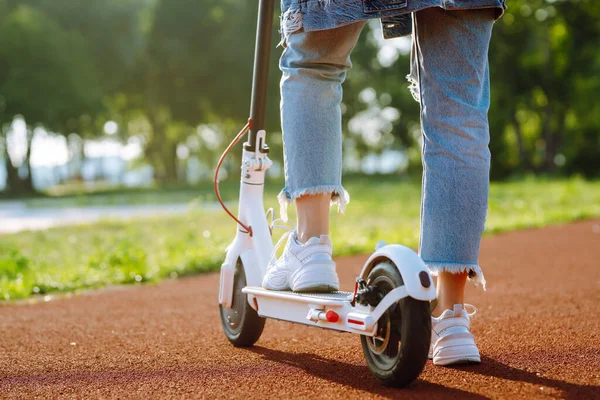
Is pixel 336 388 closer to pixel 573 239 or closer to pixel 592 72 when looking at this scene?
pixel 573 239

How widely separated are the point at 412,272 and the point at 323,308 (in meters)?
0.39

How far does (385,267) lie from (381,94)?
3749 centimetres

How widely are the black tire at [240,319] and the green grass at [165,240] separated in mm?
2336

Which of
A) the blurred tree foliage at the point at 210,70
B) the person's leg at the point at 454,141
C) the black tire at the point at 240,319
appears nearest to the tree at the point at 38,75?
the blurred tree foliage at the point at 210,70

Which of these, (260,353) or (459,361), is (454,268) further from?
(260,353)

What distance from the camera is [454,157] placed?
2.26 metres

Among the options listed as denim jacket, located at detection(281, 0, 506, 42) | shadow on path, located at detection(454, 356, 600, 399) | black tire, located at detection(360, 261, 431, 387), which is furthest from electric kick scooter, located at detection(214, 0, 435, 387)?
denim jacket, located at detection(281, 0, 506, 42)

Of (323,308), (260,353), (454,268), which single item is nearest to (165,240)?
(260,353)

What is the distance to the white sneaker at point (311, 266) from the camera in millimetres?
2389

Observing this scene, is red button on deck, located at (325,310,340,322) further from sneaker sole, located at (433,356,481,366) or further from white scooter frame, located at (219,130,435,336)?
sneaker sole, located at (433,356,481,366)

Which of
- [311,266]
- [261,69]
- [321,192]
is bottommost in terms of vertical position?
[311,266]

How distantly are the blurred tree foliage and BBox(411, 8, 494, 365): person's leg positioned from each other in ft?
94.8

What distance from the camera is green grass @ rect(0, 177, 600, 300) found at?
5.48m

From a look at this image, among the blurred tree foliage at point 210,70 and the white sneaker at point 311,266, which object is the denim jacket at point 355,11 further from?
the blurred tree foliage at point 210,70
